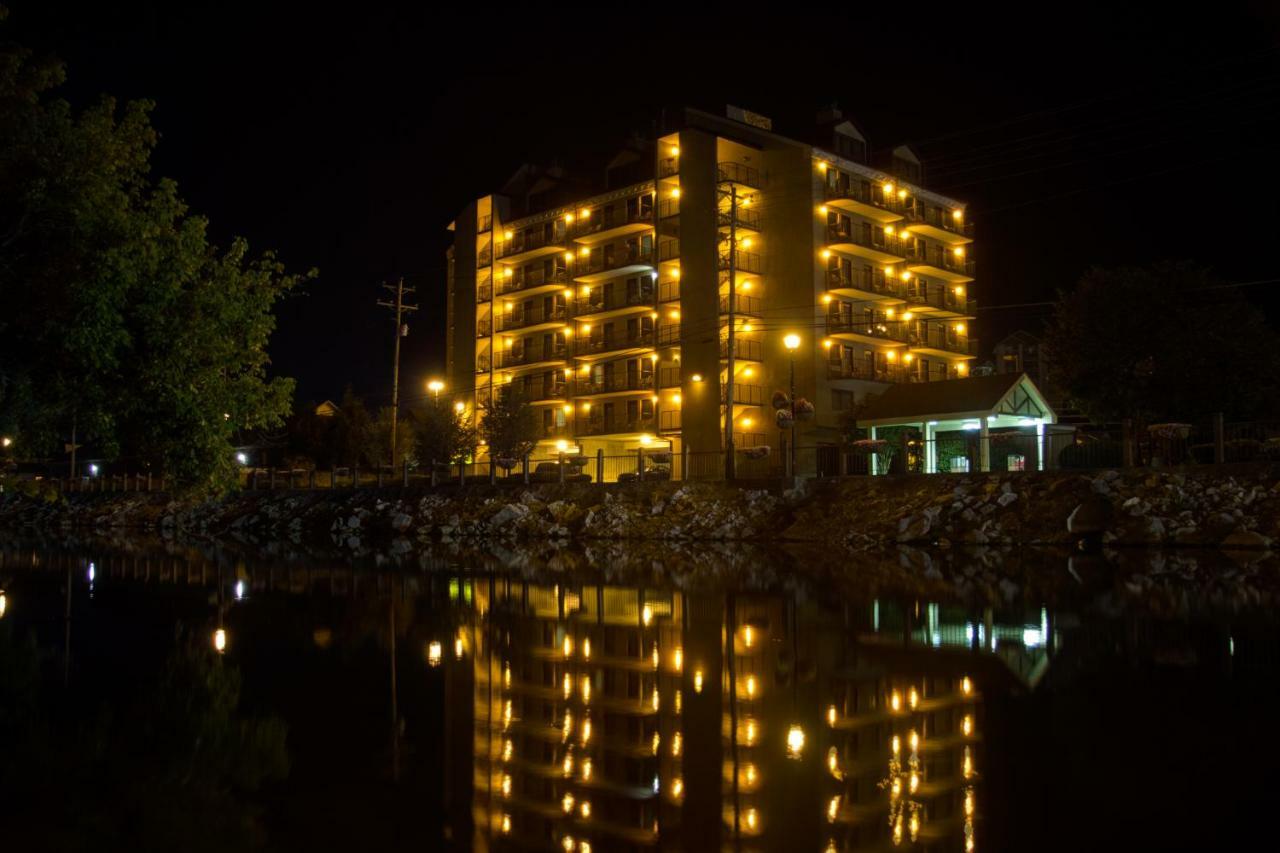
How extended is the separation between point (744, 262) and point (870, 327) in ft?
28.3

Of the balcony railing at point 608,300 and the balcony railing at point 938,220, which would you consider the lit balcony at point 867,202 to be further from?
the balcony railing at point 608,300

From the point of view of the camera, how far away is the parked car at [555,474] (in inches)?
1893

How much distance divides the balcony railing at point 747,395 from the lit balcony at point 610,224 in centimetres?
1245

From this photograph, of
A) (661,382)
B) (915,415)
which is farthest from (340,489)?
(915,415)

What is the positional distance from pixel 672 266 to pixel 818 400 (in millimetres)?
12330

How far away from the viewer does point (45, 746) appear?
6.98m

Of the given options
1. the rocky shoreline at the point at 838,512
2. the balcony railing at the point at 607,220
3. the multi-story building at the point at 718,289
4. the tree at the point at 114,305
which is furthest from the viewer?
the balcony railing at the point at 607,220

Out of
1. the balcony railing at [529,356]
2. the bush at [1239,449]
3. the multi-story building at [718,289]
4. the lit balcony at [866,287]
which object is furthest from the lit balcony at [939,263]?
the bush at [1239,449]

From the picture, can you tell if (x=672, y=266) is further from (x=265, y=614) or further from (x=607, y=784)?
(x=607, y=784)

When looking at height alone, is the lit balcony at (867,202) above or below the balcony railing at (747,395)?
above

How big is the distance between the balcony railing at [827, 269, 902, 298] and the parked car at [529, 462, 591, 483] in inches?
770

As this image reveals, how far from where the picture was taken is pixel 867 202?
60625mm

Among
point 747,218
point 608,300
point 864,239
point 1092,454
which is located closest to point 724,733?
point 1092,454

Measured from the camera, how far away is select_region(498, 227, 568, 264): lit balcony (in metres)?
68.9
